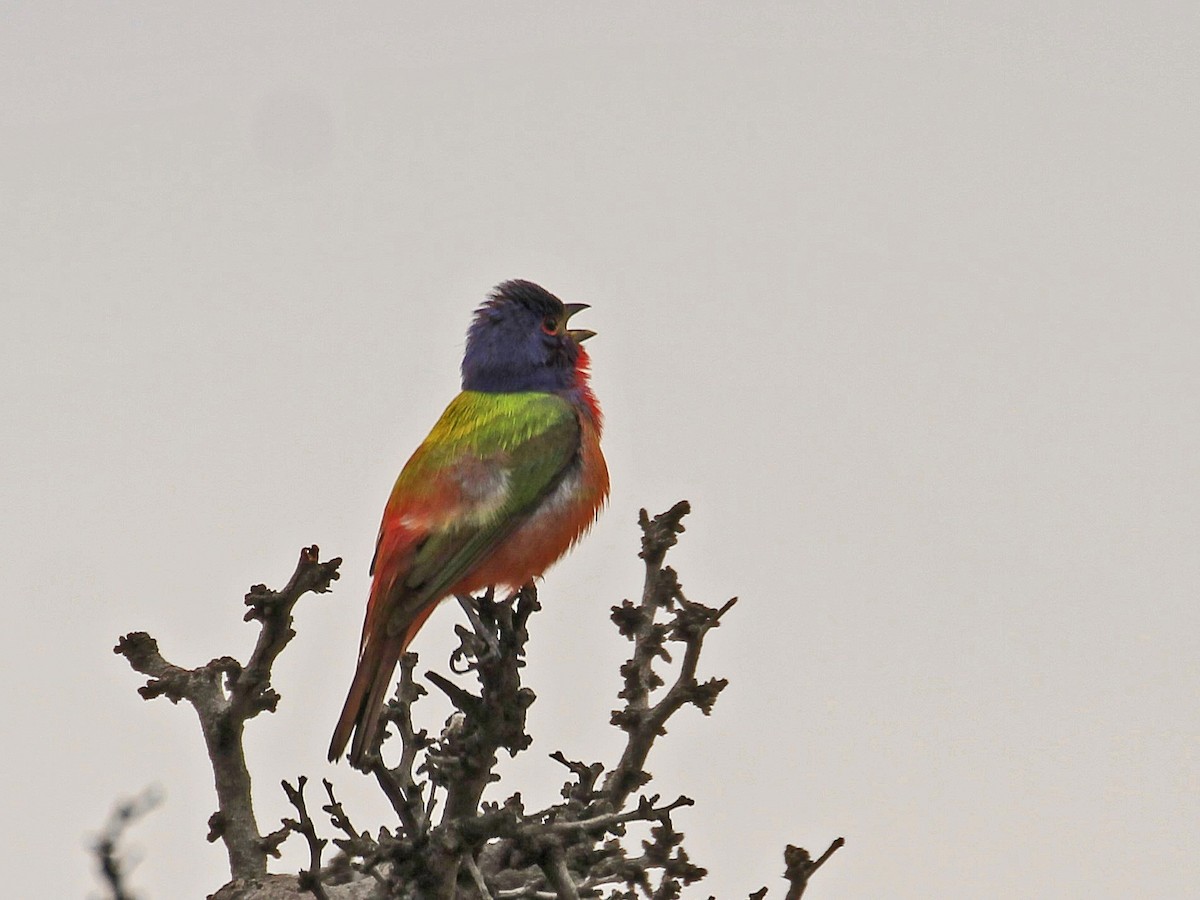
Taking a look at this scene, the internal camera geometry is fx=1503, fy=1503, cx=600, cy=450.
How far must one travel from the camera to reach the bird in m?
7.83

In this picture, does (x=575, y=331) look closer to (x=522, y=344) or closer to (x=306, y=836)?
(x=522, y=344)

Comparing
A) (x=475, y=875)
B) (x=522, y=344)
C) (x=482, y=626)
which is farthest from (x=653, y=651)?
(x=522, y=344)

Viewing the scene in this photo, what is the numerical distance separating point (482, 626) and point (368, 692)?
0.65 meters

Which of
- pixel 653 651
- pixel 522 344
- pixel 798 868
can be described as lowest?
pixel 798 868

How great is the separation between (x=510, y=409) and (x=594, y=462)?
0.63 metres

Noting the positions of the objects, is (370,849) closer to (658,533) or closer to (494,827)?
(494,827)

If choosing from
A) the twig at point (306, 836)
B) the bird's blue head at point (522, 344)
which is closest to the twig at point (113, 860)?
the twig at point (306, 836)

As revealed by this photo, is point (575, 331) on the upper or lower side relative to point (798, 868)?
upper

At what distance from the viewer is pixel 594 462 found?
9.24 m

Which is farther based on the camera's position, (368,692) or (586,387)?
(586,387)

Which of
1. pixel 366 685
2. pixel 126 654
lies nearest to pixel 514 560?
pixel 366 685

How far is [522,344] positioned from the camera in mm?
9711

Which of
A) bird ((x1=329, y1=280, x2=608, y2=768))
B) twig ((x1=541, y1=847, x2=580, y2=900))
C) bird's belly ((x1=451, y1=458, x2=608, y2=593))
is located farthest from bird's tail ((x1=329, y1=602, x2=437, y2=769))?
twig ((x1=541, y1=847, x2=580, y2=900))

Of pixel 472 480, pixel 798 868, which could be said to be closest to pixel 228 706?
pixel 472 480
